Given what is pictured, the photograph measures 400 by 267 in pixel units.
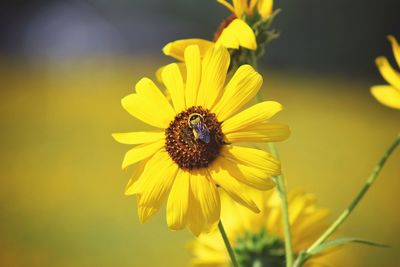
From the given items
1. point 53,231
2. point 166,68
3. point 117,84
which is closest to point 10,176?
point 53,231

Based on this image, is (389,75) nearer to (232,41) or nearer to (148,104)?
(232,41)

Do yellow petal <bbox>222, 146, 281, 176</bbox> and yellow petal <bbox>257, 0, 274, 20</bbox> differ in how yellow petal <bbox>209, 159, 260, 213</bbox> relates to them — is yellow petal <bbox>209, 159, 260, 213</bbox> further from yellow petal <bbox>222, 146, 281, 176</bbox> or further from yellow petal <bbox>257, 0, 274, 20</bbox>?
yellow petal <bbox>257, 0, 274, 20</bbox>

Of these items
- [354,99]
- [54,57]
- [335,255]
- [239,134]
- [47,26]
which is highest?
[47,26]

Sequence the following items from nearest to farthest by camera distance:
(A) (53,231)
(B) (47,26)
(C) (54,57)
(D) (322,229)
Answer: (D) (322,229) → (A) (53,231) → (C) (54,57) → (B) (47,26)

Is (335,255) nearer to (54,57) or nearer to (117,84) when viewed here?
(117,84)

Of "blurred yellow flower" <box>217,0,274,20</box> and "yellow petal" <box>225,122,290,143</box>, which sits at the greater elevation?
"blurred yellow flower" <box>217,0,274,20</box>

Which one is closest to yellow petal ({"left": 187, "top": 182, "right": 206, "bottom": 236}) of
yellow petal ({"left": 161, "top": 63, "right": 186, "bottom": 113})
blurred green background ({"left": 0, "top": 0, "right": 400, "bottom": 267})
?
yellow petal ({"left": 161, "top": 63, "right": 186, "bottom": 113})

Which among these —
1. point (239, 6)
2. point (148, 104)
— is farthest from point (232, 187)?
point (239, 6)
